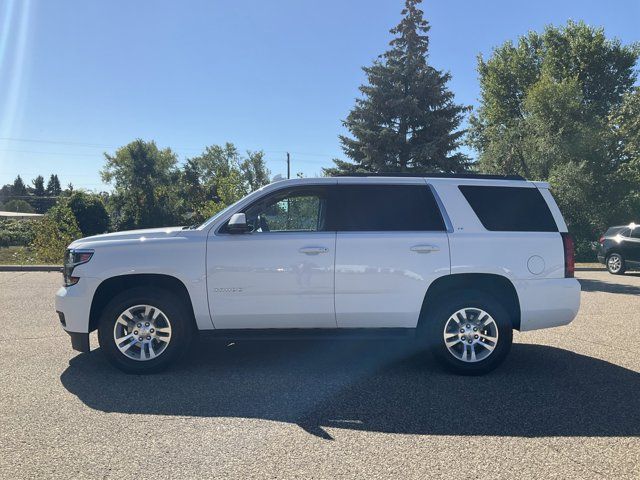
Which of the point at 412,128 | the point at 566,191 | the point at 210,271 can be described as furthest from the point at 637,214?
the point at 210,271

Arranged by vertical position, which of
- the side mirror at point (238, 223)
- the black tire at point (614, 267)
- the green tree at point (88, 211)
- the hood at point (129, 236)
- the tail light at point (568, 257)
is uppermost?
the green tree at point (88, 211)

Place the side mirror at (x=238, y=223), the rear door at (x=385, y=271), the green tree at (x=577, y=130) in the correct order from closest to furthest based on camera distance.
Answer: the side mirror at (x=238, y=223) → the rear door at (x=385, y=271) → the green tree at (x=577, y=130)

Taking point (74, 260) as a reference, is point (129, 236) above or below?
above

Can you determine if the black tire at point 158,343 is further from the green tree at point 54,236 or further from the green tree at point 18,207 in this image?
the green tree at point 18,207

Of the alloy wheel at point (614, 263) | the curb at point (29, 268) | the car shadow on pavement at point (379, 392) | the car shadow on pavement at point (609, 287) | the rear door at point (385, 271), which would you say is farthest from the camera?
the alloy wheel at point (614, 263)

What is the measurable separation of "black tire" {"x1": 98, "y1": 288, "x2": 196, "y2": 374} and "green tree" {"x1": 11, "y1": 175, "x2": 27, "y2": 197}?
148539mm

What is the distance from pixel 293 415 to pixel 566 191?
25.1 metres

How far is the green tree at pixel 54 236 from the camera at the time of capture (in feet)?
53.4

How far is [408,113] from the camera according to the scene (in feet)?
63.3

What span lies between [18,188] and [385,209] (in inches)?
6029

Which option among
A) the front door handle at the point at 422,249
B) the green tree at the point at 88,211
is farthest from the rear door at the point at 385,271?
the green tree at the point at 88,211

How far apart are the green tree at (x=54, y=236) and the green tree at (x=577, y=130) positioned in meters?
22.5

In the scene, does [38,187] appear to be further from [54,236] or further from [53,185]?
[54,236]

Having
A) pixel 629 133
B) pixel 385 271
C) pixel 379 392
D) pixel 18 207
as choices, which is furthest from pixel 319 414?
pixel 18 207
